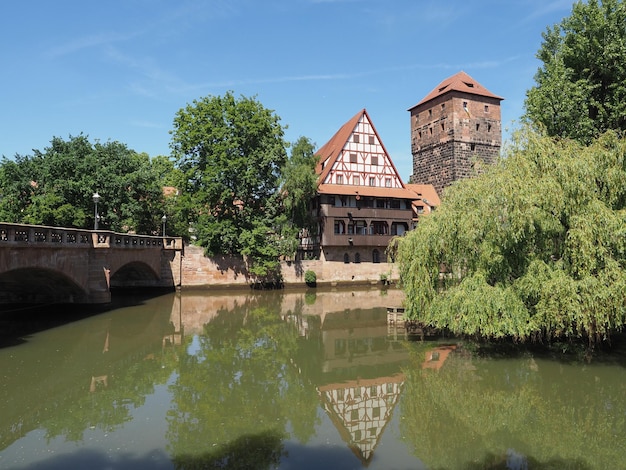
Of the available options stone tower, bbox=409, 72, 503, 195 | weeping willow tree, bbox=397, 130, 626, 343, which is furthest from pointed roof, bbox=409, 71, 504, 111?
weeping willow tree, bbox=397, 130, 626, 343

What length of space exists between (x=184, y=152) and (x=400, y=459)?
33.8 meters

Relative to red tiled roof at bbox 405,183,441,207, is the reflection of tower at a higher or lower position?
lower

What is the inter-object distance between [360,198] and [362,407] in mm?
33274

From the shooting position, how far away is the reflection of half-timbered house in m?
42.4

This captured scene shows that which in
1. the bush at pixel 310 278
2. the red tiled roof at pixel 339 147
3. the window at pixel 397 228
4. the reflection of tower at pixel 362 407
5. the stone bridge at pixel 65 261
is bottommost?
the reflection of tower at pixel 362 407

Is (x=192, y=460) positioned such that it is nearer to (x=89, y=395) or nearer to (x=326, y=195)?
(x=89, y=395)

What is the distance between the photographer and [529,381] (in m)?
12.0

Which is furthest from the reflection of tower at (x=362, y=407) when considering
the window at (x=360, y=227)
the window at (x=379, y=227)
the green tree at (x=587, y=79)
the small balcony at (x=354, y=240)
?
the window at (x=379, y=227)

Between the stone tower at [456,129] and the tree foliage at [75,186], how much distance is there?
3193 cm

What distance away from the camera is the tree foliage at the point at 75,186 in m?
33.2

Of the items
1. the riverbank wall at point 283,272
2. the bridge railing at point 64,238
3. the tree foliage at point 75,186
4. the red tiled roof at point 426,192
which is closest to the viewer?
the bridge railing at point 64,238

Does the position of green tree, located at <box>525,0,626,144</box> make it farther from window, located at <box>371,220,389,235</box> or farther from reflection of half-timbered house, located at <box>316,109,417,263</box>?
window, located at <box>371,220,389,235</box>

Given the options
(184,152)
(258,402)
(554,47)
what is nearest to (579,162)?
(258,402)

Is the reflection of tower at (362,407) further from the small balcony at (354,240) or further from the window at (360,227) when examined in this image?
the window at (360,227)
